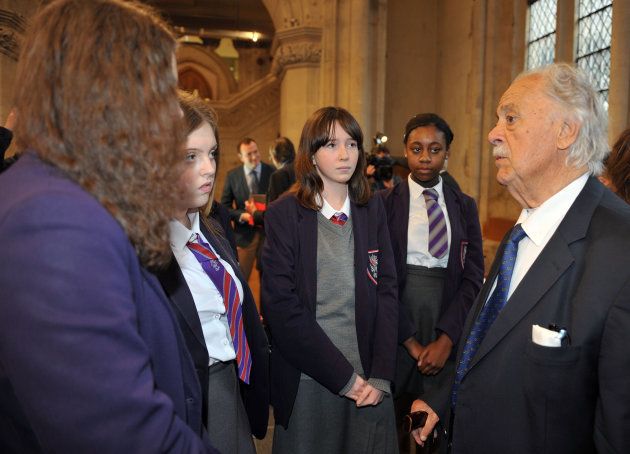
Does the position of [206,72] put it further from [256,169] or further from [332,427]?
[332,427]

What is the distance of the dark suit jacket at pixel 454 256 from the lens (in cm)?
277

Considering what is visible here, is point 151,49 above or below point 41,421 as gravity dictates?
above

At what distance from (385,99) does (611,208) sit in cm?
849

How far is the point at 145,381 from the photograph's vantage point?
907 millimetres

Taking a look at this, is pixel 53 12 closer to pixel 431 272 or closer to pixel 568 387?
pixel 568 387

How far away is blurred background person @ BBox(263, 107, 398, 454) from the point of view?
7.43ft

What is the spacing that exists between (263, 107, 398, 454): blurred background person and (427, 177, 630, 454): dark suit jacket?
784mm

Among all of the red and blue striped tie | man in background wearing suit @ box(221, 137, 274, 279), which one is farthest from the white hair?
man in background wearing suit @ box(221, 137, 274, 279)

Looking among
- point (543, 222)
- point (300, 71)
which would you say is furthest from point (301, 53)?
point (543, 222)

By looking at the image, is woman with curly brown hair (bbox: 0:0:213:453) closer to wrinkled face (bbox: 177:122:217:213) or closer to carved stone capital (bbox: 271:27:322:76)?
wrinkled face (bbox: 177:122:217:213)

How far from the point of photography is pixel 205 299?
1.74 m

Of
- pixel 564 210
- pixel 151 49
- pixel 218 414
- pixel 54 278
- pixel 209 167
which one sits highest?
pixel 151 49

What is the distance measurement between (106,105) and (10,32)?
634 cm

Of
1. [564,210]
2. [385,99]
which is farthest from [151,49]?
[385,99]
